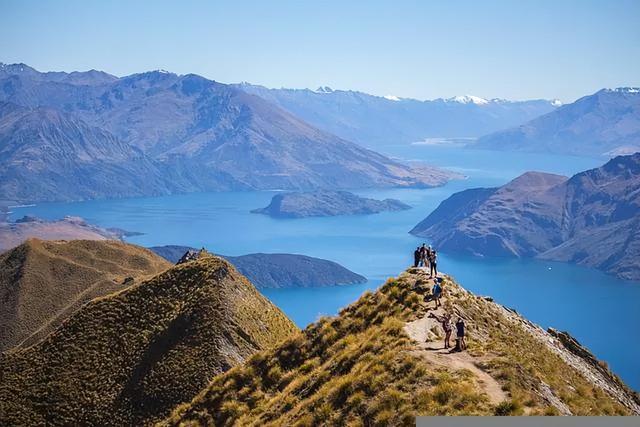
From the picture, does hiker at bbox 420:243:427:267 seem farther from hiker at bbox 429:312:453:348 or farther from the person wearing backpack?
hiker at bbox 429:312:453:348

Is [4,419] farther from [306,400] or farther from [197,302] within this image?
[306,400]

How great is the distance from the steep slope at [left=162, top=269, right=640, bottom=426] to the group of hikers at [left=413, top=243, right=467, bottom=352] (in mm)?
288

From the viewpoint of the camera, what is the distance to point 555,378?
1992cm

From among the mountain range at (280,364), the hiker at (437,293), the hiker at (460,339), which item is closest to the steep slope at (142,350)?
the mountain range at (280,364)

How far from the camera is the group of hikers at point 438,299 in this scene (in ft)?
65.8

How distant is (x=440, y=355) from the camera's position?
1933 centimetres

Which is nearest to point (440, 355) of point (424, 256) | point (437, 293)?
point (437, 293)

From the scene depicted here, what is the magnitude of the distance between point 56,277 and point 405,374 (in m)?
60.2

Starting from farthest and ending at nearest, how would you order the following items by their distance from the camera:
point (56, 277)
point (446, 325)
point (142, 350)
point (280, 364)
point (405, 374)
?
point (56, 277) < point (142, 350) < point (280, 364) < point (446, 325) < point (405, 374)

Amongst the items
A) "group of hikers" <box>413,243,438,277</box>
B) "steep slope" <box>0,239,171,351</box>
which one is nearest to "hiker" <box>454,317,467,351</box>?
"group of hikers" <box>413,243,438,277</box>

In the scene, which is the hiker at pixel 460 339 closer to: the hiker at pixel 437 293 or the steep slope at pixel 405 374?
the steep slope at pixel 405 374

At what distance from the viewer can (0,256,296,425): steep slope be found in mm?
33469

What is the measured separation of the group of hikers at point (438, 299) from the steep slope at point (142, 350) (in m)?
9.73

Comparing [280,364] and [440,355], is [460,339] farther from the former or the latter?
[280,364]
